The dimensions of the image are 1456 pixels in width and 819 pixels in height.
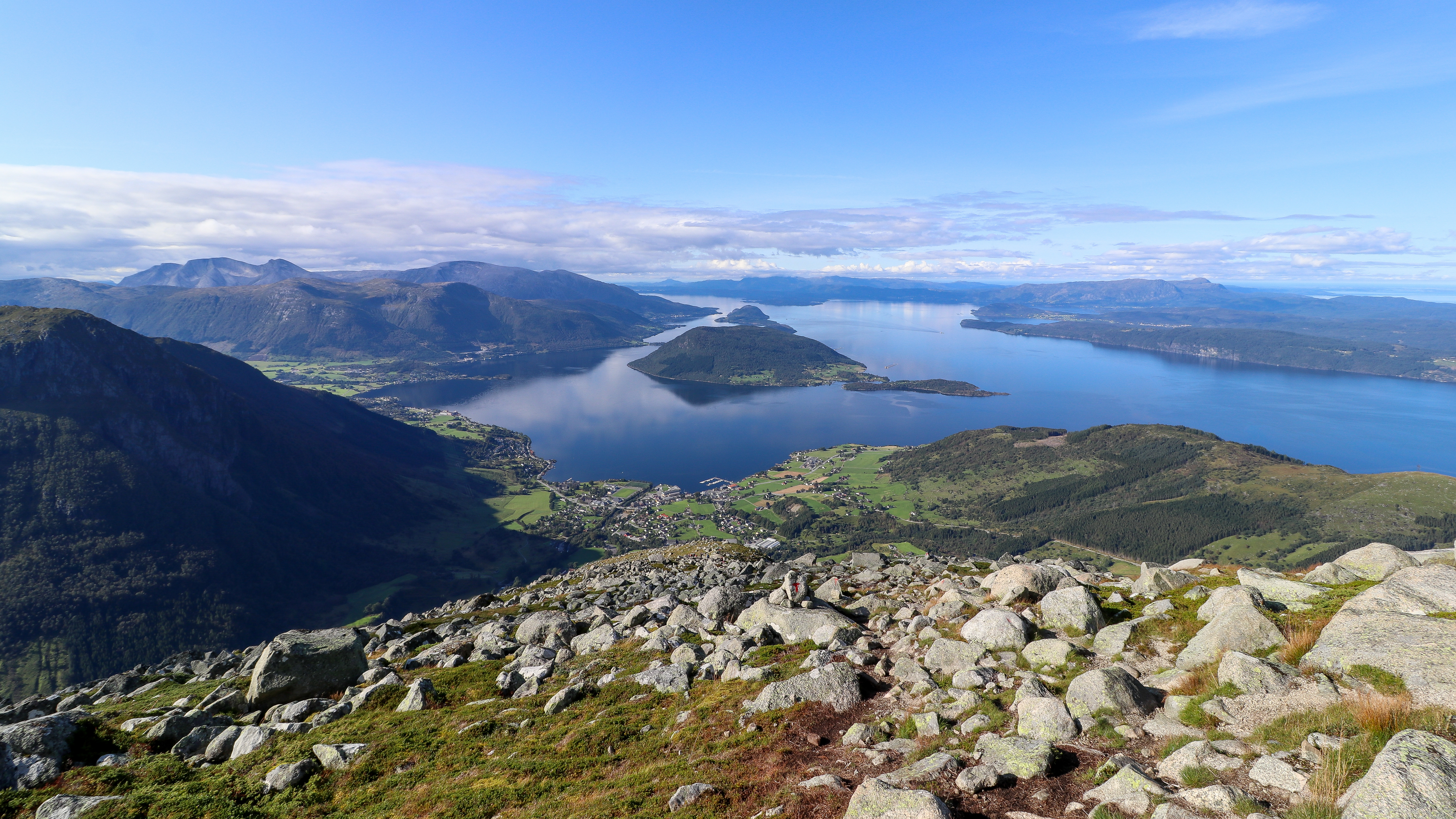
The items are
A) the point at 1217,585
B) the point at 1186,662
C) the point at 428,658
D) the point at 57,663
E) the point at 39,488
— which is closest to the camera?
the point at 1186,662

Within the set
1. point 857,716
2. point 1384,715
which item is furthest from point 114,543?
point 1384,715

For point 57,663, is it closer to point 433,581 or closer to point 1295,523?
point 433,581

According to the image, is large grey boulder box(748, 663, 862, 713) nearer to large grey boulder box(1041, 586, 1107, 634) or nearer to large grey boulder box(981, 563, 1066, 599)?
large grey boulder box(1041, 586, 1107, 634)

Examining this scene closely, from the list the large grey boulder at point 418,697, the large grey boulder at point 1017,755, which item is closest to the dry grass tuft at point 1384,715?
the large grey boulder at point 1017,755

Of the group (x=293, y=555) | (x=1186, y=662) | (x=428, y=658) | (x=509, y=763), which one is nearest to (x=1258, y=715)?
(x=1186, y=662)

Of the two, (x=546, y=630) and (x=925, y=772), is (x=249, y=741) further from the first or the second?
(x=925, y=772)

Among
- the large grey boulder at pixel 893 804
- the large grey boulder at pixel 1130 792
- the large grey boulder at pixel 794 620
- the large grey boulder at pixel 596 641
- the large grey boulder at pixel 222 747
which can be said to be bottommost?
the large grey boulder at pixel 596 641

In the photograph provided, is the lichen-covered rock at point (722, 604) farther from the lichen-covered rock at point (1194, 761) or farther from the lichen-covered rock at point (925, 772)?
the lichen-covered rock at point (1194, 761)

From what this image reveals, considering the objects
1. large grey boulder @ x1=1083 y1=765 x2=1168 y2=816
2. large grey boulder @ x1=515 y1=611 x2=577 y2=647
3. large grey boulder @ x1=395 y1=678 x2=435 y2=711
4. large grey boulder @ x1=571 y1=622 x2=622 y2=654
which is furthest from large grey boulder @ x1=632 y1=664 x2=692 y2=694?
large grey boulder @ x1=1083 y1=765 x2=1168 y2=816
